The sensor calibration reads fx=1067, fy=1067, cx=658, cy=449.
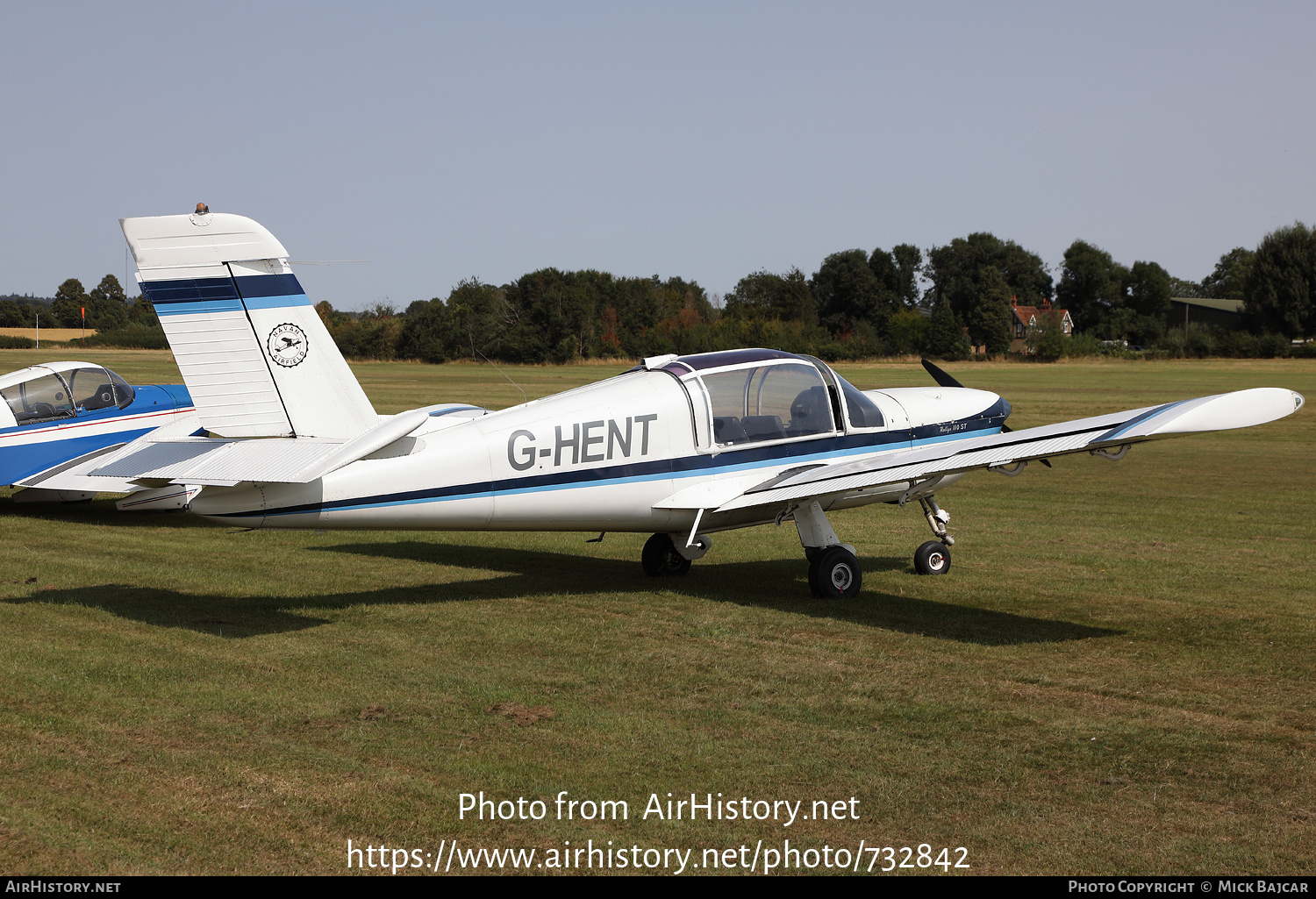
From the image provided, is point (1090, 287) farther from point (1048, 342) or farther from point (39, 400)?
point (39, 400)

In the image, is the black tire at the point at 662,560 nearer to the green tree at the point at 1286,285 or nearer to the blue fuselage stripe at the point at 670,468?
the blue fuselage stripe at the point at 670,468

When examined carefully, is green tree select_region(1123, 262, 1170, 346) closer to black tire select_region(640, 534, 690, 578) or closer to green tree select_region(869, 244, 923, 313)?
green tree select_region(869, 244, 923, 313)

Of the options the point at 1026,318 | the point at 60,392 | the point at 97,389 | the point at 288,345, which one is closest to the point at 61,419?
the point at 60,392

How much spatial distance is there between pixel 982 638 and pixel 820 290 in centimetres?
8801

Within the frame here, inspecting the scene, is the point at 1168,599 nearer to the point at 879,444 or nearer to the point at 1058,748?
the point at 879,444

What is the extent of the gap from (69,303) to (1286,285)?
12250 cm

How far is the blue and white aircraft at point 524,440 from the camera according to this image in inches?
287

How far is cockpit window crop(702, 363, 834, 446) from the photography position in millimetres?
9031

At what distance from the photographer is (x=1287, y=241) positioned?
7644 centimetres

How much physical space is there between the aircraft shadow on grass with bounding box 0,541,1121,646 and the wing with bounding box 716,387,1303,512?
3.32ft

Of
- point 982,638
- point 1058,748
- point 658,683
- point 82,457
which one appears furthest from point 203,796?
point 82,457

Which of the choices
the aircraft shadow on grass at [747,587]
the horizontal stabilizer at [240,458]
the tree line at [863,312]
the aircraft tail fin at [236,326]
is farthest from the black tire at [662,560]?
the tree line at [863,312]

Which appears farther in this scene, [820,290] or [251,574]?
[820,290]

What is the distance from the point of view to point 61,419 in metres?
13.5
